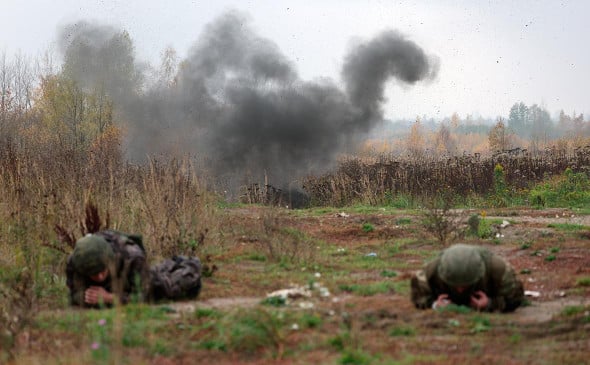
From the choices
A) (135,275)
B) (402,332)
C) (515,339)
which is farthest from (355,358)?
(135,275)

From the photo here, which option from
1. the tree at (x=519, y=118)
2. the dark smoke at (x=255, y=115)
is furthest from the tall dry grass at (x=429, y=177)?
the tree at (x=519, y=118)

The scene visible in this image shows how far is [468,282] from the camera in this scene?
24.9 feet

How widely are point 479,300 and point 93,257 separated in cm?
430

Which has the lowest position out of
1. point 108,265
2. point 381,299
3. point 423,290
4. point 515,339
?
point 515,339

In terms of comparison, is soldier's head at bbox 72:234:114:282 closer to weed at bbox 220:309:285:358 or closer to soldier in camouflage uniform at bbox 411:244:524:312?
weed at bbox 220:309:285:358

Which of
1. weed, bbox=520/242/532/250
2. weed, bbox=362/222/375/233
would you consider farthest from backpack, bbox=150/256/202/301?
weed, bbox=362/222/375/233

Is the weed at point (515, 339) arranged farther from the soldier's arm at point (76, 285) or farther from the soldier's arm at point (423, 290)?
the soldier's arm at point (76, 285)

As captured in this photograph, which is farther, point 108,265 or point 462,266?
point 108,265

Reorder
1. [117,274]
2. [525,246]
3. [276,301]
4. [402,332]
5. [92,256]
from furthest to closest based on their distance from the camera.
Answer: [525,246] < [276,301] < [117,274] < [92,256] < [402,332]

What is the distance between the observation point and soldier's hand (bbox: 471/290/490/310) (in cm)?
→ 775

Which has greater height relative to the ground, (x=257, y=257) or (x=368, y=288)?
(x=257, y=257)

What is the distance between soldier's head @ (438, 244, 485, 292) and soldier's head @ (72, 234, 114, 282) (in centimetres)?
370

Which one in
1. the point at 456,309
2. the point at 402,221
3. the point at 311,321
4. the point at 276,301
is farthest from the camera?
the point at 402,221

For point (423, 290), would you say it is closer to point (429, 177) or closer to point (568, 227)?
point (568, 227)
